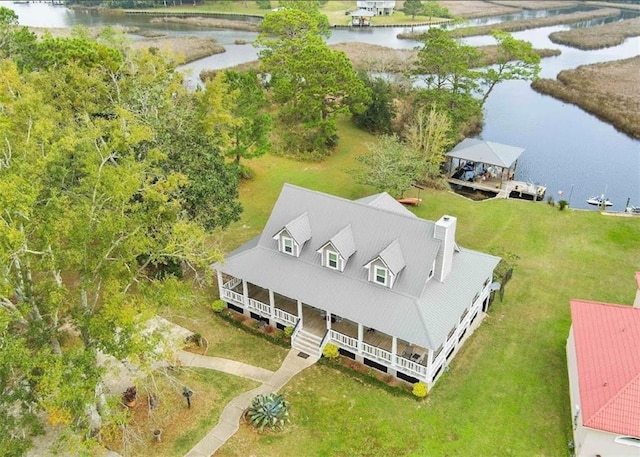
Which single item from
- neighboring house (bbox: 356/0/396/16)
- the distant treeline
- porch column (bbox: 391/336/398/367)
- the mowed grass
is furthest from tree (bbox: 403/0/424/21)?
porch column (bbox: 391/336/398/367)

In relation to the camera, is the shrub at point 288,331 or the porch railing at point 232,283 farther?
the porch railing at point 232,283

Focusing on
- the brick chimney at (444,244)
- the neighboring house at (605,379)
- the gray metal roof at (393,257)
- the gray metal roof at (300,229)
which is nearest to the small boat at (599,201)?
the neighboring house at (605,379)

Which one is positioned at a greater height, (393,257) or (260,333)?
(393,257)

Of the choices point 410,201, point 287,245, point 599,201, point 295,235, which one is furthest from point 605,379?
point 599,201

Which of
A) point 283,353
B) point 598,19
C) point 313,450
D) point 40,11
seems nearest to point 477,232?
point 283,353

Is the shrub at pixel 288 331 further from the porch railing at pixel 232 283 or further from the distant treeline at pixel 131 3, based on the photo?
the distant treeline at pixel 131 3

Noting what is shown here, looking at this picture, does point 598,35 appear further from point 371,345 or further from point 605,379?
point 371,345

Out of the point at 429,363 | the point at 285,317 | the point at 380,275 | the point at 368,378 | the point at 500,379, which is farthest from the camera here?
the point at 285,317
